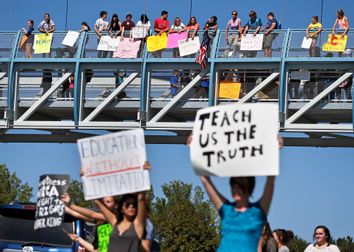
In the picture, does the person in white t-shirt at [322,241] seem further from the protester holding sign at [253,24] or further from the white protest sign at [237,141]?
the protester holding sign at [253,24]

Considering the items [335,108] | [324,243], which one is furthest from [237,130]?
[335,108]

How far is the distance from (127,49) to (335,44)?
238 inches

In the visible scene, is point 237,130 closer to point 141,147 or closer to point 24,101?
point 141,147

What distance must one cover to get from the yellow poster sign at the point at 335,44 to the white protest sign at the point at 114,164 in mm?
21336

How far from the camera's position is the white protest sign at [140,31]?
120 ft

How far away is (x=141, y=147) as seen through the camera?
1314 centimetres

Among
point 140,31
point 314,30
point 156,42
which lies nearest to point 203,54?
point 156,42

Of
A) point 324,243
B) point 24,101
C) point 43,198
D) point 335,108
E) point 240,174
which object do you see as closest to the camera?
point 240,174

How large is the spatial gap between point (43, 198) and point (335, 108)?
21131 mm

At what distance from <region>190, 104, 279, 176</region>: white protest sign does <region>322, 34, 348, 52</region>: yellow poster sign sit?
74.7 feet

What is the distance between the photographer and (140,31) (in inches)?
1441

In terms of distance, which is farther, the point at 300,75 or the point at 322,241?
the point at 300,75

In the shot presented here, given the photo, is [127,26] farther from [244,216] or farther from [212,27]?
[244,216]

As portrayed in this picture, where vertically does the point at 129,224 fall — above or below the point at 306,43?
below
